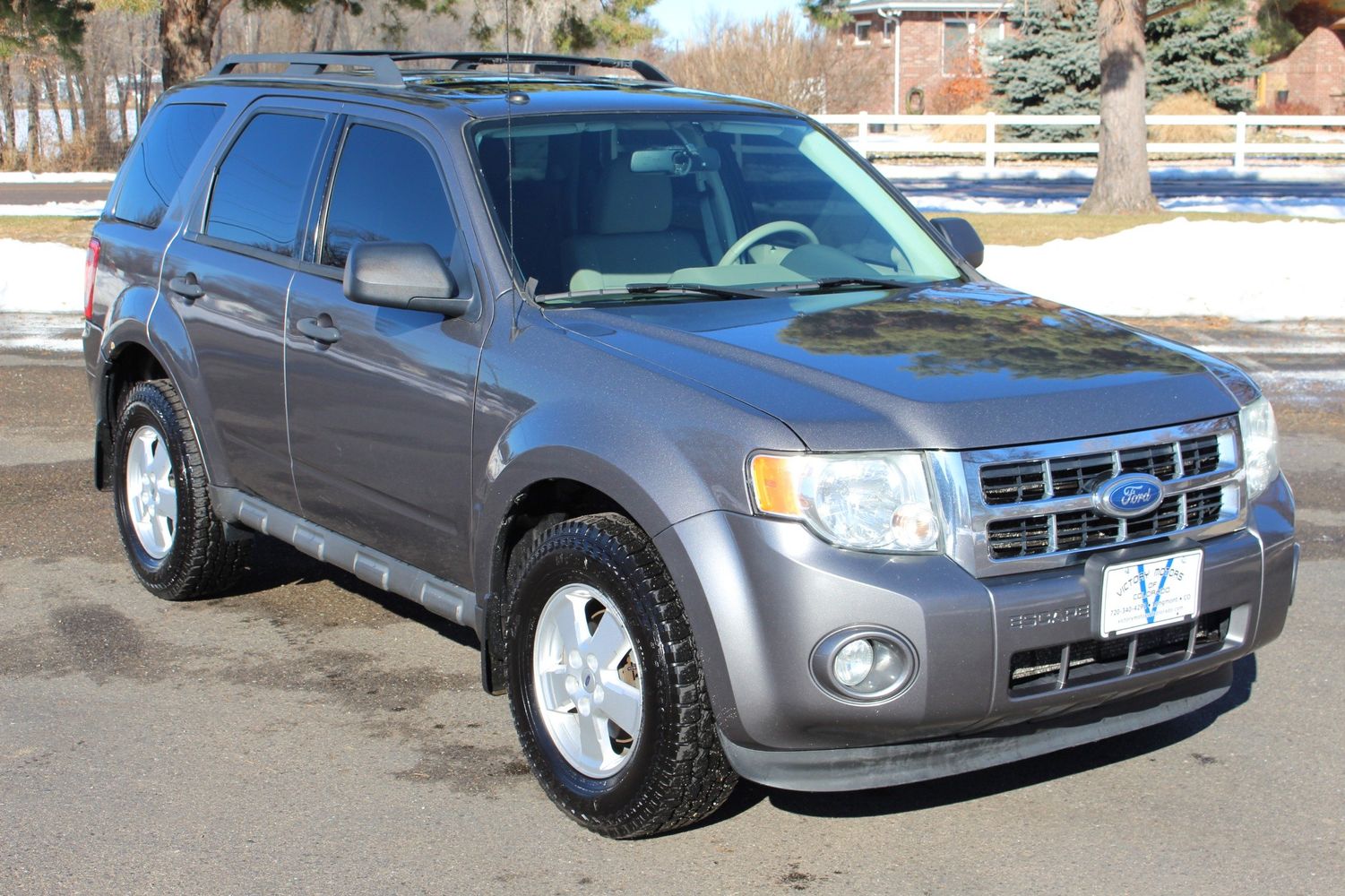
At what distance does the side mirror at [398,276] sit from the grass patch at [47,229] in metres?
13.9

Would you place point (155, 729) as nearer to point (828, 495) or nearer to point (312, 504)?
point (312, 504)

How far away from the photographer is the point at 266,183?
5488 millimetres

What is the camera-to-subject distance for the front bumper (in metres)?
3.49

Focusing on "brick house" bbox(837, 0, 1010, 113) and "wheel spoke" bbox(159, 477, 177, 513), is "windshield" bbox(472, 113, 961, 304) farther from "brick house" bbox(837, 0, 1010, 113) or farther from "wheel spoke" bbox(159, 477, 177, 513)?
"brick house" bbox(837, 0, 1010, 113)

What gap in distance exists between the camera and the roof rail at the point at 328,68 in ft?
17.5

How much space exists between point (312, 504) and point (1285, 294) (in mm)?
11073

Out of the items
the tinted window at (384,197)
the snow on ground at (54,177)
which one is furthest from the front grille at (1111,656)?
the snow on ground at (54,177)

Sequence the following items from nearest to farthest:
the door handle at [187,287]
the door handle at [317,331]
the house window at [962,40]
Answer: the door handle at [317,331] < the door handle at [187,287] < the house window at [962,40]

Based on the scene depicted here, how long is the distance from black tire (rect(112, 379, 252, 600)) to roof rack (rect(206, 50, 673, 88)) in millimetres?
1305

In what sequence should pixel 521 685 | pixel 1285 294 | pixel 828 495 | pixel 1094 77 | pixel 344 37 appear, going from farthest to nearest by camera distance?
pixel 344 37, pixel 1094 77, pixel 1285 294, pixel 521 685, pixel 828 495

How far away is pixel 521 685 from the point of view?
4.23 metres

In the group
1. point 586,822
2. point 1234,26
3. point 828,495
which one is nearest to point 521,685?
point 586,822

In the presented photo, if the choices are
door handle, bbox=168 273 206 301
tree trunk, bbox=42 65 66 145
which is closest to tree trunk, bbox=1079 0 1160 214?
door handle, bbox=168 273 206 301

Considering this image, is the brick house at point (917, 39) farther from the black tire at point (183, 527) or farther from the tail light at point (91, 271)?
the black tire at point (183, 527)
